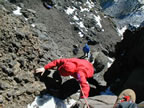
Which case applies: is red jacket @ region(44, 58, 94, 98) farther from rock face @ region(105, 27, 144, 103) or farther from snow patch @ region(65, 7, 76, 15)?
snow patch @ region(65, 7, 76, 15)

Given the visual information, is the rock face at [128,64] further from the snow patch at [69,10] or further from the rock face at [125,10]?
the rock face at [125,10]

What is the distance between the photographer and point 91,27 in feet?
78.0

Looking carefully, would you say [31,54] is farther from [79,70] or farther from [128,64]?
[128,64]

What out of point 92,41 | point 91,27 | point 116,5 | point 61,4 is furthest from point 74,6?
point 116,5

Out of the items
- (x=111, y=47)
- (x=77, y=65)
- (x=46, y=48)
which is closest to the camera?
(x=77, y=65)

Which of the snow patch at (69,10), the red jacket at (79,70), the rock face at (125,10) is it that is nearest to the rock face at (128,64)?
the red jacket at (79,70)

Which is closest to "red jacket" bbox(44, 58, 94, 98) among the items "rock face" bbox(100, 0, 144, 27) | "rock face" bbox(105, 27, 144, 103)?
"rock face" bbox(105, 27, 144, 103)

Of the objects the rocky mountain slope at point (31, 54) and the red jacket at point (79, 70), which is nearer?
the red jacket at point (79, 70)

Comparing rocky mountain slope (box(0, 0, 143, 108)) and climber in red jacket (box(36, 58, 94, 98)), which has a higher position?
rocky mountain slope (box(0, 0, 143, 108))

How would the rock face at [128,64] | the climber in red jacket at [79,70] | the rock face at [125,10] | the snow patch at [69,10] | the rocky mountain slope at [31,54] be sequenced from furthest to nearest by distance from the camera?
the rock face at [125,10]
the snow patch at [69,10]
the rock face at [128,64]
the rocky mountain slope at [31,54]
the climber in red jacket at [79,70]

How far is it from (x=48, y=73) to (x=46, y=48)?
9.42 ft

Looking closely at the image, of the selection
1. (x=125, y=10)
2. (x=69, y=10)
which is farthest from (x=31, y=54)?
(x=125, y=10)

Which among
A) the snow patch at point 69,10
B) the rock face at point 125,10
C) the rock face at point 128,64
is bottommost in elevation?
the rock face at point 128,64

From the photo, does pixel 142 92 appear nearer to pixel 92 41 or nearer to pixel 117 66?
pixel 117 66
